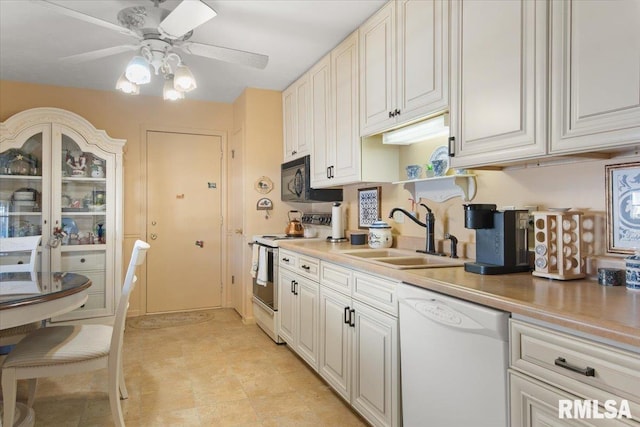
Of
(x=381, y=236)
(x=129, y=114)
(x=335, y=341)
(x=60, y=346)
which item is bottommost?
(x=335, y=341)

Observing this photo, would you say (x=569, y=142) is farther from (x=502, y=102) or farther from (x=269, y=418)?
(x=269, y=418)

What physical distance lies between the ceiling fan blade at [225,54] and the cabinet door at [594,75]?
162cm

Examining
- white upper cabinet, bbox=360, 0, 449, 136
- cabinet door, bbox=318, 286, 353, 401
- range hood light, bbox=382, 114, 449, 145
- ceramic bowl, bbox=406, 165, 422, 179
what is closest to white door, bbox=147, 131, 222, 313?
cabinet door, bbox=318, 286, 353, 401

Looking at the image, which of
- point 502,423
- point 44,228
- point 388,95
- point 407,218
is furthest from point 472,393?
point 44,228

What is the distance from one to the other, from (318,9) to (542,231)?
1903 millimetres

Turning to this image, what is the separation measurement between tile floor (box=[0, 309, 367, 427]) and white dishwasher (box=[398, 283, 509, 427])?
2.25ft

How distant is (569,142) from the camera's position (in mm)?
1411

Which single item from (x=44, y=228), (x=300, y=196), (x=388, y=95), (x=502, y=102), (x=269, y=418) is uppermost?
(x=388, y=95)

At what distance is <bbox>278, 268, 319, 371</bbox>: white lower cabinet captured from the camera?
2.70m

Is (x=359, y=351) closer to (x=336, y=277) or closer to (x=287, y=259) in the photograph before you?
(x=336, y=277)

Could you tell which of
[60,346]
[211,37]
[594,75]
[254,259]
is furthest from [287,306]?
[594,75]

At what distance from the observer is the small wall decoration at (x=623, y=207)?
145 centimetres

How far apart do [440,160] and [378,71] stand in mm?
714

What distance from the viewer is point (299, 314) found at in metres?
2.94
